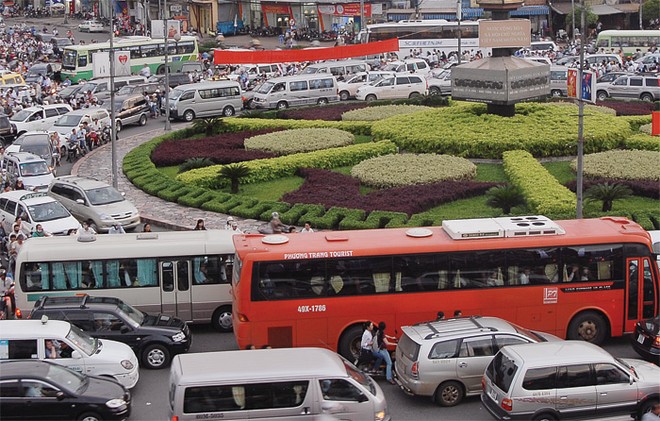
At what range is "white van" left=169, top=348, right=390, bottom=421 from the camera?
14.3 meters

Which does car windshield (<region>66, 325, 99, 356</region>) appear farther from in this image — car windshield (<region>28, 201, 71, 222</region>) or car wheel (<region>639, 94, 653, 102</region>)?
A: car wheel (<region>639, 94, 653, 102</region>)

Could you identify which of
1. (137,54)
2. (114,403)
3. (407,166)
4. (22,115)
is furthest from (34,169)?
(137,54)

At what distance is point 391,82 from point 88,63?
19470 millimetres

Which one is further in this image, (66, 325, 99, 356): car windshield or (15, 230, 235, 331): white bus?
(15, 230, 235, 331): white bus

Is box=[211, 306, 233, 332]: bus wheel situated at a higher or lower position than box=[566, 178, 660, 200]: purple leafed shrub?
lower

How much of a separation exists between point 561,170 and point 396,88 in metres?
17.6

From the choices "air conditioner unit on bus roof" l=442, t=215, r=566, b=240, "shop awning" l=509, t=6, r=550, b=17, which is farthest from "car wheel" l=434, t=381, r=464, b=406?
"shop awning" l=509, t=6, r=550, b=17

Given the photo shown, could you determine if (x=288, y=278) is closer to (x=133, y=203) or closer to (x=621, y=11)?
(x=133, y=203)

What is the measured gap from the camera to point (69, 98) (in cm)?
4872

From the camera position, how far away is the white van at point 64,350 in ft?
54.3

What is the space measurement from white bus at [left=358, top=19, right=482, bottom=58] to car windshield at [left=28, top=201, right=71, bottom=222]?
39.6m

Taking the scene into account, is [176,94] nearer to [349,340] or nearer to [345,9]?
[349,340]

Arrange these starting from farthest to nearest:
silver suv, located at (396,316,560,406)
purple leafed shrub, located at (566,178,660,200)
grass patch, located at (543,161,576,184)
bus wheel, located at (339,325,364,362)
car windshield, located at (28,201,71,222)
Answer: grass patch, located at (543,161,576,184) < purple leafed shrub, located at (566,178,660,200) < car windshield, located at (28,201,71,222) < bus wheel, located at (339,325,364,362) < silver suv, located at (396,316,560,406)

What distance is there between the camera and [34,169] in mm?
32156
